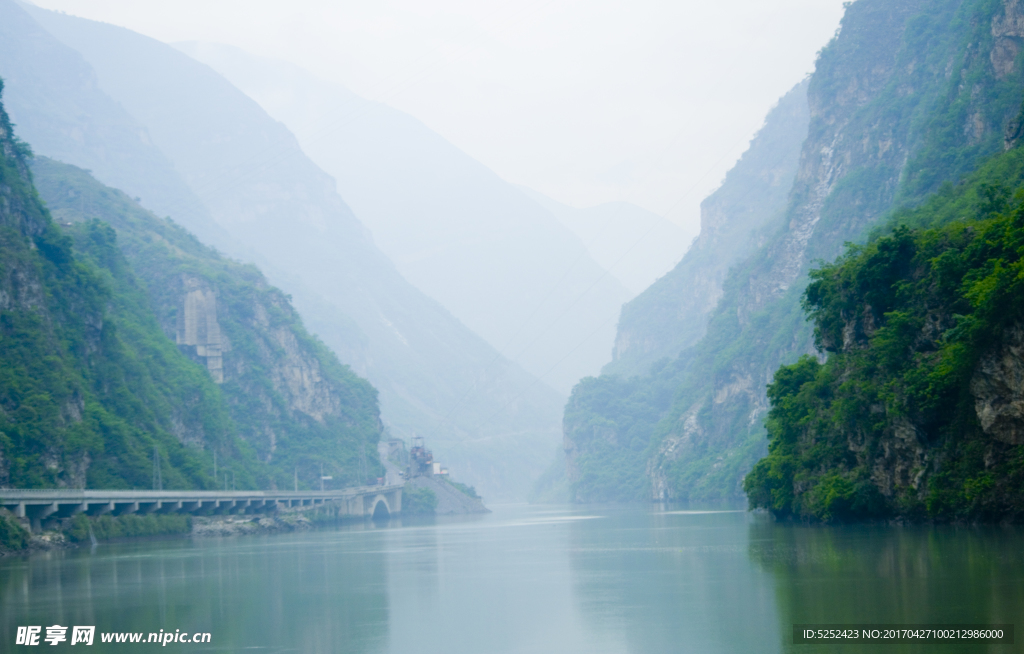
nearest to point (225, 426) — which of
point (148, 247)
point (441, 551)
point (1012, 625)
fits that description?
point (148, 247)

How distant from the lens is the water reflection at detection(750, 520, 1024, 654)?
2314 centimetres

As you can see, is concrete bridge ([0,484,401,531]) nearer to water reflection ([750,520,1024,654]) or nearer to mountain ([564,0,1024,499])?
water reflection ([750,520,1024,654])

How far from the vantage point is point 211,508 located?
A: 10850 centimetres

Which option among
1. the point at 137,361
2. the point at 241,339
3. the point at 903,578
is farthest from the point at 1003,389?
the point at 241,339

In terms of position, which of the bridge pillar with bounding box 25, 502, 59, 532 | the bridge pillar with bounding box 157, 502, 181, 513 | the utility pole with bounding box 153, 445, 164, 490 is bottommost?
the bridge pillar with bounding box 157, 502, 181, 513

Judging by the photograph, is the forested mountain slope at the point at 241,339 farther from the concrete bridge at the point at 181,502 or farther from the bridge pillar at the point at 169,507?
the bridge pillar at the point at 169,507

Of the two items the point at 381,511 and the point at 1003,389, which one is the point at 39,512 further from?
the point at 381,511

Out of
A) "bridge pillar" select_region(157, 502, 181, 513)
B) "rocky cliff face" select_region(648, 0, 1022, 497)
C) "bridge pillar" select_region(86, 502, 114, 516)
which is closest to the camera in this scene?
"bridge pillar" select_region(86, 502, 114, 516)

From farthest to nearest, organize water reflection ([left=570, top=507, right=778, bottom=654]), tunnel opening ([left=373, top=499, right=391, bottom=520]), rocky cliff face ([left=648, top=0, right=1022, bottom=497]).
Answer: tunnel opening ([left=373, top=499, right=391, bottom=520])
rocky cliff face ([left=648, top=0, right=1022, bottom=497])
water reflection ([left=570, top=507, right=778, bottom=654])

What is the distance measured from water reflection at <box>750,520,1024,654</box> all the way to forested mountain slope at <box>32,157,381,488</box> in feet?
370

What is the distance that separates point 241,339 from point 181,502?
71.2m

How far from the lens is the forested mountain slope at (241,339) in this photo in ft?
526

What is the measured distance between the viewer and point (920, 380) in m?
47.4

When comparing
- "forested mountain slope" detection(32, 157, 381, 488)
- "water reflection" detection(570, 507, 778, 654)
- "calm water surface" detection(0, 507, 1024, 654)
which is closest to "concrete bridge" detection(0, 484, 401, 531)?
"forested mountain slope" detection(32, 157, 381, 488)
